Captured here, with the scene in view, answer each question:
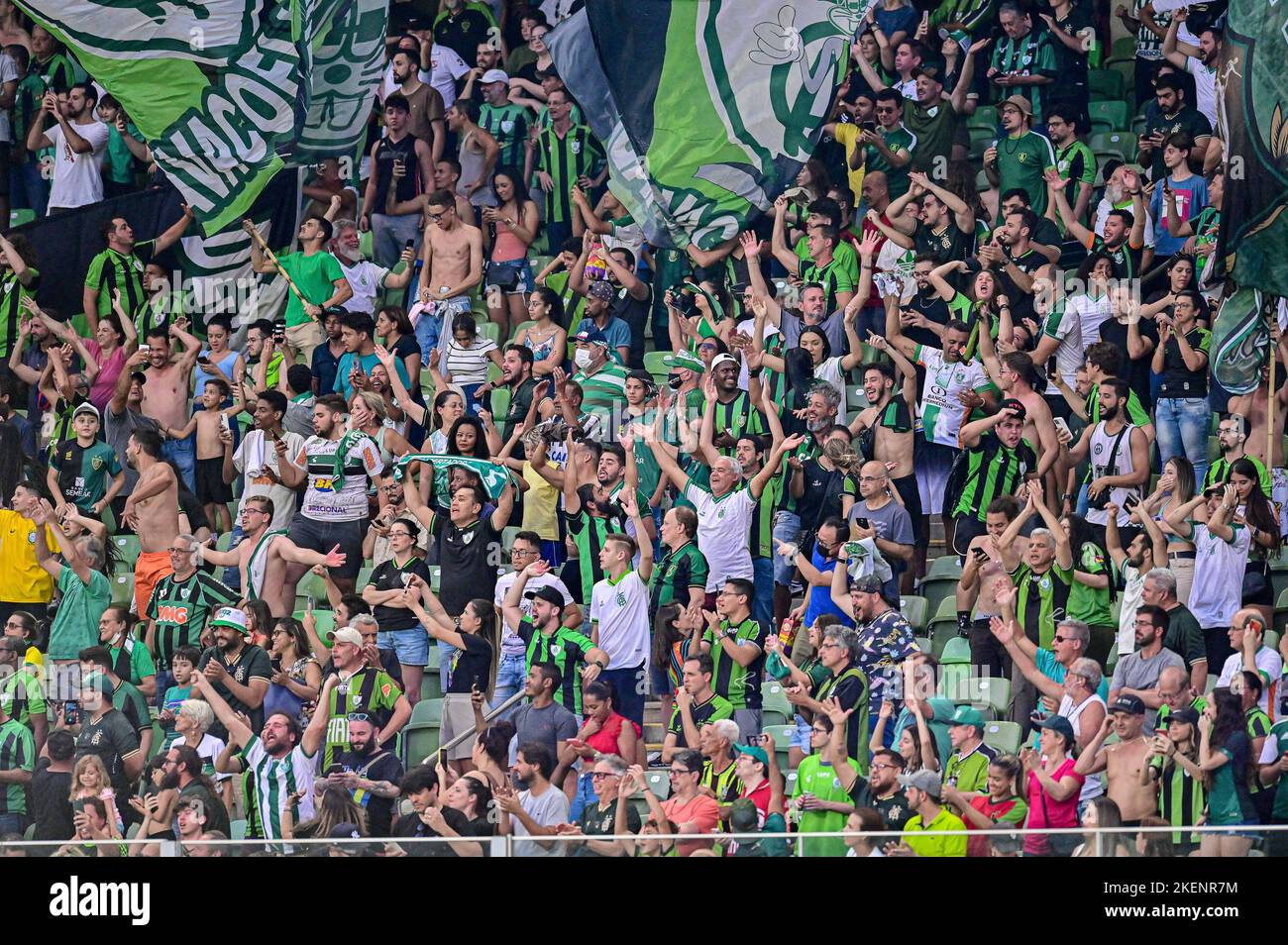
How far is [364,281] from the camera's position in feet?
38.9

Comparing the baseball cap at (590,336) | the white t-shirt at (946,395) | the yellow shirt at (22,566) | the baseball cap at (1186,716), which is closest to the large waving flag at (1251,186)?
the white t-shirt at (946,395)

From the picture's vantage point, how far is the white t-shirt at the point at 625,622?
1001 centimetres

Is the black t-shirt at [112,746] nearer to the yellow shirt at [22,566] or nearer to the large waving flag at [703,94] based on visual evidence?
the yellow shirt at [22,566]

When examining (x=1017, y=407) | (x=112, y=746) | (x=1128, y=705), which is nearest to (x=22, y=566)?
(x=112, y=746)

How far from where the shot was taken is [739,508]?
10.2m

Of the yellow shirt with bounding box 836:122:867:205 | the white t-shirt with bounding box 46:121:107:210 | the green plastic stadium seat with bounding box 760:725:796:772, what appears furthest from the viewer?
the white t-shirt with bounding box 46:121:107:210

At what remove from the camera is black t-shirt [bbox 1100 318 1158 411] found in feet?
33.8

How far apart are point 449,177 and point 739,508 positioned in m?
2.89

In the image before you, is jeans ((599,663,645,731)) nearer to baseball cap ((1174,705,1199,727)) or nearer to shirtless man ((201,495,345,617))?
shirtless man ((201,495,345,617))

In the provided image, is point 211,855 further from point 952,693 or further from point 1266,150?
point 1266,150

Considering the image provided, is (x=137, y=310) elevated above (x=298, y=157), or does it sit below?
below

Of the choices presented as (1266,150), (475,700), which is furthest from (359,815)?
(1266,150)

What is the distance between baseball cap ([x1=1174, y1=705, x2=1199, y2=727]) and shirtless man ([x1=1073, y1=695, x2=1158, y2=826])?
0.41ft

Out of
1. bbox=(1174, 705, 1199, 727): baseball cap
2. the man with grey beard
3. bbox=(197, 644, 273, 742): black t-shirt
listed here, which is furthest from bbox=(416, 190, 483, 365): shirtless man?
bbox=(1174, 705, 1199, 727): baseball cap
